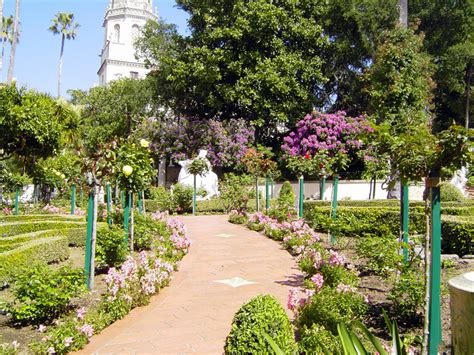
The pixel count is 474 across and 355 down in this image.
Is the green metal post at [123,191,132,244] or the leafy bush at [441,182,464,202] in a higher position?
the leafy bush at [441,182,464,202]

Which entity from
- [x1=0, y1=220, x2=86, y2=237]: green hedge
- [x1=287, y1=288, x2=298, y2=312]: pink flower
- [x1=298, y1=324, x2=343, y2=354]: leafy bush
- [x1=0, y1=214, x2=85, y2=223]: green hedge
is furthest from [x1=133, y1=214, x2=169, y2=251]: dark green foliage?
[x1=298, y1=324, x2=343, y2=354]: leafy bush

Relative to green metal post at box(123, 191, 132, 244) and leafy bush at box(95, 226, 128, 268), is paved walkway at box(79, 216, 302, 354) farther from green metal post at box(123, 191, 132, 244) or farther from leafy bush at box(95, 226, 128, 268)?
green metal post at box(123, 191, 132, 244)

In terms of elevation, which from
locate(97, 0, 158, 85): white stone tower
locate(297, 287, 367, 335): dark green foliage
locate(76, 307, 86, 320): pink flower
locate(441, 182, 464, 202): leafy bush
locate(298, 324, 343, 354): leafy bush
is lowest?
locate(76, 307, 86, 320): pink flower

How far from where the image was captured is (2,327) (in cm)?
484

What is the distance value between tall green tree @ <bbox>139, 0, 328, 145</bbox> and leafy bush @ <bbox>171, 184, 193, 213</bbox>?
6201 mm

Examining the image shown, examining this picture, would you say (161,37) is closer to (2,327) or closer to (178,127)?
(178,127)

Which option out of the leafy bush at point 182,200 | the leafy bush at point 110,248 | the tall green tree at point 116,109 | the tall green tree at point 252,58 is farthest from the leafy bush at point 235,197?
the tall green tree at point 116,109

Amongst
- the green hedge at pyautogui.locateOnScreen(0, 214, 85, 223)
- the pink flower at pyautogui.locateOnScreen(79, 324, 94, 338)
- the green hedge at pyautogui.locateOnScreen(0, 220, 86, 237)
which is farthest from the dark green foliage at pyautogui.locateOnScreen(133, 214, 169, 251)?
the pink flower at pyautogui.locateOnScreen(79, 324, 94, 338)

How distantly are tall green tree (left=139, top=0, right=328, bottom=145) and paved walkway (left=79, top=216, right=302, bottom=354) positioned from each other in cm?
1250

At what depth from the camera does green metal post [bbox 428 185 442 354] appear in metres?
3.68

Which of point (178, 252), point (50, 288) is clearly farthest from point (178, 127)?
point (50, 288)

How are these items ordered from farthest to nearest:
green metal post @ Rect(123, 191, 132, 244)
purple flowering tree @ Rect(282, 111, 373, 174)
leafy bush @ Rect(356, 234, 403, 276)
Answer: purple flowering tree @ Rect(282, 111, 373, 174), green metal post @ Rect(123, 191, 132, 244), leafy bush @ Rect(356, 234, 403, 276)

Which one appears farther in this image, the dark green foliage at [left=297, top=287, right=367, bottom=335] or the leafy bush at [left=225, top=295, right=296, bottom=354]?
the dark green foliage at [left=297, top=287, right=367, bottom=335]

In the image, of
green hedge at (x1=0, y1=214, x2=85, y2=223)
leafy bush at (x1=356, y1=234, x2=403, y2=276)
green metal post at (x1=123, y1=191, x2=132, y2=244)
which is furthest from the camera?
green hedge at (x1=0, y1=214, x2=85, y2=223)
